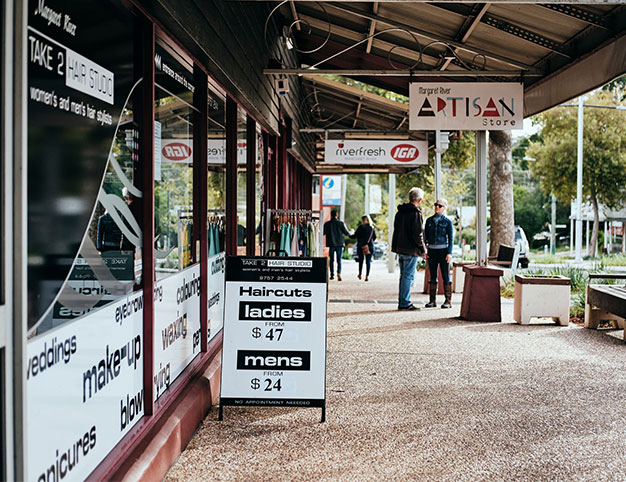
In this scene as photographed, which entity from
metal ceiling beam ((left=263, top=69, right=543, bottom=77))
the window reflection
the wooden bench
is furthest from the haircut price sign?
the wooden bench

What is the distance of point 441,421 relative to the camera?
5090mm

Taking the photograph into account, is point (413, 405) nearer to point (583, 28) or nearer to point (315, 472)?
point (315, 472)

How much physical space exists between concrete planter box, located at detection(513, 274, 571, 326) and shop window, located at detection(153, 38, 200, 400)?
598cm

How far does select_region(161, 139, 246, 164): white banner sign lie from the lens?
431 centimetres

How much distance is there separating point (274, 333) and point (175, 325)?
788mm

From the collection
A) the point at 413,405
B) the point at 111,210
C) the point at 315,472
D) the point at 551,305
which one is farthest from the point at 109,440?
the point at 551,305

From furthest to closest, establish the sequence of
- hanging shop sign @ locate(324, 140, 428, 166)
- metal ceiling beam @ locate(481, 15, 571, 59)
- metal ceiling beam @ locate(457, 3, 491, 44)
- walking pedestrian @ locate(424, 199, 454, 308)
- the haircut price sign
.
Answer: hanging shop sign @ locate(324, 140, 428, 166) → walking pedestrian @ locate(424, 199, 454, 308) → metal ceiling beam @ locate(481, 15, 571, 59) → metal ceiling beam @ locate(457, 3, 491, 44) → the haircut price sign

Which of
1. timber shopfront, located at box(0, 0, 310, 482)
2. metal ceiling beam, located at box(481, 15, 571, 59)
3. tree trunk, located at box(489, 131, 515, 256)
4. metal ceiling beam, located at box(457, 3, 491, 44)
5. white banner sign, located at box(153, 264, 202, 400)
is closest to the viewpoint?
timber shopfront, located at box(0, 0, 310, 482)

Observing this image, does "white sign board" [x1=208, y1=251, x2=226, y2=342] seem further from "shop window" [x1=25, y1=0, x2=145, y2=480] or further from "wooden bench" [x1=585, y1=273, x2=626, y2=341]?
"wooden bench" [x1=585, y1=273, x2=626, y2=341]

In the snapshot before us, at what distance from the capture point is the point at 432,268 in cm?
1136

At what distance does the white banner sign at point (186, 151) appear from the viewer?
4309 millimetres

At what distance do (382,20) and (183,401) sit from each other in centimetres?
576

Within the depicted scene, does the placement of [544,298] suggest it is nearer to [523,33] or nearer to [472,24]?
[523,33]

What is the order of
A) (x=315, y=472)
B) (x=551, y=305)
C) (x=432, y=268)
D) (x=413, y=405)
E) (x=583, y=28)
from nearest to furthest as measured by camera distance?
(x=315, y=472), (x=413, y=405), (x=583, y=28), (x=551, y=305), (x=432, y=268)
